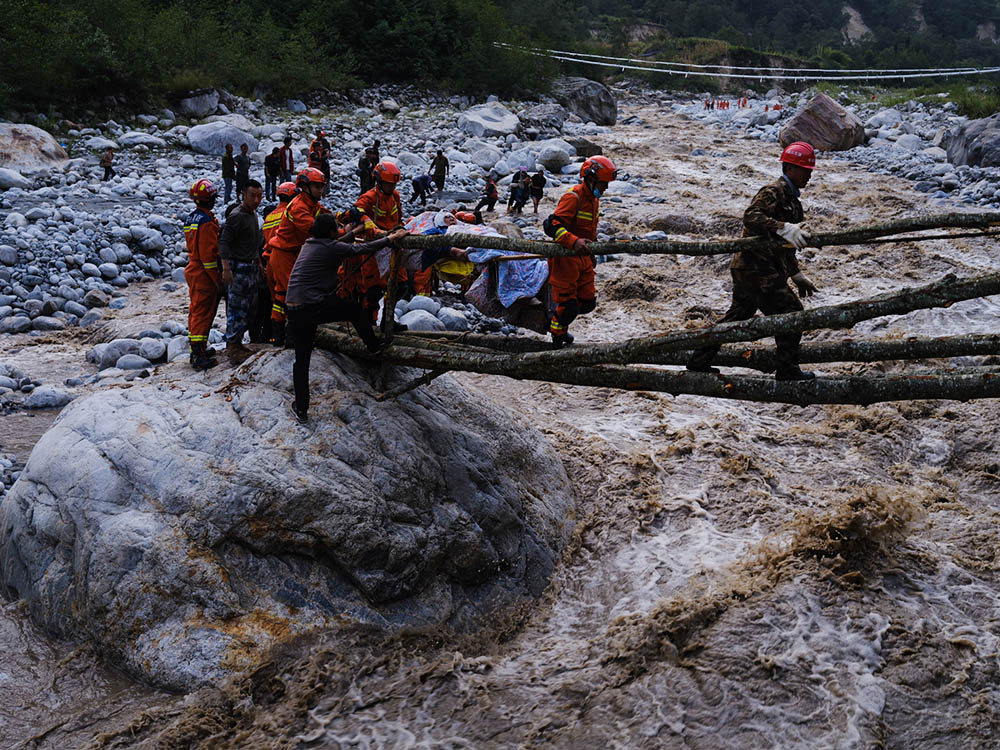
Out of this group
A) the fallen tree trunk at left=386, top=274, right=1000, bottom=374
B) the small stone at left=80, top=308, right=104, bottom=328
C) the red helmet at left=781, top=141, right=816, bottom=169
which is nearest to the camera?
the fallen tree trunk at left=386, top=274, right=1000, bottom=374

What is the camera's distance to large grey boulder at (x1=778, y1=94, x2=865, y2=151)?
24516 mm

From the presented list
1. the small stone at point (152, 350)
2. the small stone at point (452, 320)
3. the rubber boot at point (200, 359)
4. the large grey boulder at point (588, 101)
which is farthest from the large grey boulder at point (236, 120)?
the rubber boot at point (200, 359)

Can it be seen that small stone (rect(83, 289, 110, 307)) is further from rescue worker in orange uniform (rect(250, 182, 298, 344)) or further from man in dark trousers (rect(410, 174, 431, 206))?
man in dark trousers (rect(410, 174, 431, 206))

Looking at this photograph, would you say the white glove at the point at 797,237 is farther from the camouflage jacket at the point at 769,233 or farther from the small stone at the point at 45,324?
the small stone at the point at 45,324

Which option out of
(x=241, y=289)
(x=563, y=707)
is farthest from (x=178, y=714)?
(x=241, y=289)

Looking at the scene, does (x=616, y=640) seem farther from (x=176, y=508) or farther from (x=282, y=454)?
(x=176, y=508)

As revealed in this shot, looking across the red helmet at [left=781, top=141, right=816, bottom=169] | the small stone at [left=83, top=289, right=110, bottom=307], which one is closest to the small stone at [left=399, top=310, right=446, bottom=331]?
the small stone at [left=83, top=289, right=110, bottom=307]

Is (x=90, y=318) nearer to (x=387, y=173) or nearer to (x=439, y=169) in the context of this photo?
(x=387, y=173)

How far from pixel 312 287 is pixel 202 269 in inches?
57.2

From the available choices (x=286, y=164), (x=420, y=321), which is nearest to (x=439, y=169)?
(x=286, y=164)

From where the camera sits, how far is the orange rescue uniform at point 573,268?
20.6 feet

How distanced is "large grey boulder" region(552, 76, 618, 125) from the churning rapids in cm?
2464

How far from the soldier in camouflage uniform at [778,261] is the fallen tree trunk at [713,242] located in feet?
0.36

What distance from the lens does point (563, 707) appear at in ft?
15.7
